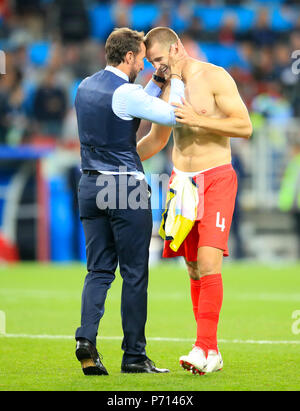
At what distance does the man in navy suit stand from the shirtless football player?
1.06 feet

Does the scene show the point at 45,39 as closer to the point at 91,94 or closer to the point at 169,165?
the point at 169,165

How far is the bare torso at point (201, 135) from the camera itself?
21.0ft

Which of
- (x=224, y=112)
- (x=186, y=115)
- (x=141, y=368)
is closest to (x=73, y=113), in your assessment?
(x=224, y=112)

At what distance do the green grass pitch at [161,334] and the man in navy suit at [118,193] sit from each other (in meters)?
0.32

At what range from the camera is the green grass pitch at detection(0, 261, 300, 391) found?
564cm

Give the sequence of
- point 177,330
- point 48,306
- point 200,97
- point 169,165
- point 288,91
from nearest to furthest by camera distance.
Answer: point 200,97 → point 177,330 → point 48,306 → point 169,165 → point 288,91

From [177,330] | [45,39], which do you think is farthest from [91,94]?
[45,39]

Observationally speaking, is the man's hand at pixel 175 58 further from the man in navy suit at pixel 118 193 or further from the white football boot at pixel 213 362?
the white football boot at pixel 213 362

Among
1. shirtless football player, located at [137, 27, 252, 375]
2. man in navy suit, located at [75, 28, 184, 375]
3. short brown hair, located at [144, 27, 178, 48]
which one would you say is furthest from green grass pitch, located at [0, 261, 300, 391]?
short brown hair, located at [144, 27, 178, 48]

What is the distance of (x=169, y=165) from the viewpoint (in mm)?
16328

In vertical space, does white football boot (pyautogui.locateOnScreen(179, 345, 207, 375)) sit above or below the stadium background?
below

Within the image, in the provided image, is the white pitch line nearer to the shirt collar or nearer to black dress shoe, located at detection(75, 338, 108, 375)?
black dress shoe, located at detection(75, 338, 108, 375)

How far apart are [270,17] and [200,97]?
16.9 m

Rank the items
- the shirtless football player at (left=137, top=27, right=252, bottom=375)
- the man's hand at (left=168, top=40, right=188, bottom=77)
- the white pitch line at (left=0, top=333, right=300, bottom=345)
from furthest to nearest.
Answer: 1. the white pitch line at (left=0, top=333, right=300, bottom=345)
2. the man's hand at (left=168, top=40, right=188, bottom=77)
3. the shirtless football player at (left=137, top=27, right=252, bottom=375)
